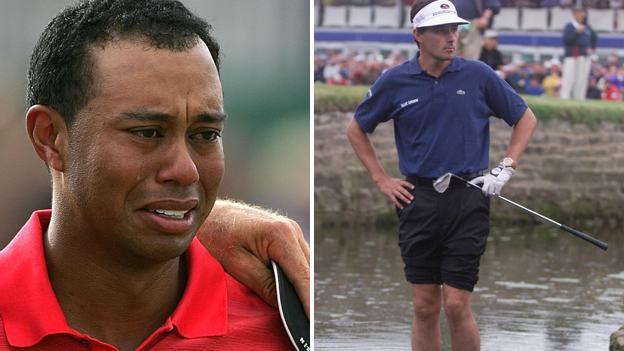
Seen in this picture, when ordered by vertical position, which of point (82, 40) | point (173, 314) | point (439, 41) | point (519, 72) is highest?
point (82, 40)

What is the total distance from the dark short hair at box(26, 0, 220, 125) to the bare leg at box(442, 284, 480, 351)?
93.6 inches

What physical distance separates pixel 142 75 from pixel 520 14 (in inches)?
167

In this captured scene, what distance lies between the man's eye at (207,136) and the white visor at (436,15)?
225 centimetres

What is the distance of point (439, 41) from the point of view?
4105 mm

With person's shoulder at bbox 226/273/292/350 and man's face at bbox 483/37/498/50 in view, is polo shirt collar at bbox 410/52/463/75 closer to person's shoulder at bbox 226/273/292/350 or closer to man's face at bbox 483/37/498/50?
man's face at bbox 483/37/498/50

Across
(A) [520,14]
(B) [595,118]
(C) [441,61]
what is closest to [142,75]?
(C) [441,61]

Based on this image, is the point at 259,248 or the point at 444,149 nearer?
the point at 259,248

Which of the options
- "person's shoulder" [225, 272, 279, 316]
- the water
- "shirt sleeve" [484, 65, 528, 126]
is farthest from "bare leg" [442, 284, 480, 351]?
"person's shoulder" [225, 272, 279, 316]

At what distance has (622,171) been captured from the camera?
651 cm

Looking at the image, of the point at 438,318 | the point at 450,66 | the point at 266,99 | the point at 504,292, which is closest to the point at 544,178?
the point at 504,292

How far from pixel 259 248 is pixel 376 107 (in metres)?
2.13

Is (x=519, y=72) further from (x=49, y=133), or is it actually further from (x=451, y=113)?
(x=49, y=133)

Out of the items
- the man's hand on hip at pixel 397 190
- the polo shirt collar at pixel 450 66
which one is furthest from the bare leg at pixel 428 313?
the polo shirt collar at pixel 450 66

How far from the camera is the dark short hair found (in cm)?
184
